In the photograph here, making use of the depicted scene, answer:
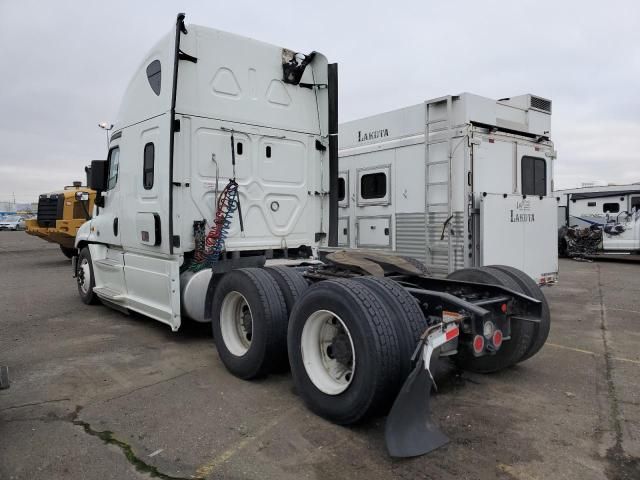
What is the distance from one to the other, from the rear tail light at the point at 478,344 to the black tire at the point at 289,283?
1.58 m

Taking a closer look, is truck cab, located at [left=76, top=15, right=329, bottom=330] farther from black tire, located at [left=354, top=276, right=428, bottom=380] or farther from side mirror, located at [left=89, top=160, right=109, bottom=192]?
black tire, located at [left=354, top=276, right=428, bottom=380]

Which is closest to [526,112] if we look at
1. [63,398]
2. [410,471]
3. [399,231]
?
[399,231]

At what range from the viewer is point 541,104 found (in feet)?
27.3

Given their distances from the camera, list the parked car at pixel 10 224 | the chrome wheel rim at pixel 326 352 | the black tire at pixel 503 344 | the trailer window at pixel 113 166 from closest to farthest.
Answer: the chrome wheel rim at pixel 326 352 → the black tire at pixel 503 344 → the trailer window at pixel 113 166 → the parked car at pixel 10 224

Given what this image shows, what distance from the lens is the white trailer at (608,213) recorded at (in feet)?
53.2

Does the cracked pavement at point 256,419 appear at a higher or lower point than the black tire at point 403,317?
lower

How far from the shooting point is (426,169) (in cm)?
768

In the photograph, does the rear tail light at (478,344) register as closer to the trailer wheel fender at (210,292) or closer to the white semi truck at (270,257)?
the white semi truck at (270,257)

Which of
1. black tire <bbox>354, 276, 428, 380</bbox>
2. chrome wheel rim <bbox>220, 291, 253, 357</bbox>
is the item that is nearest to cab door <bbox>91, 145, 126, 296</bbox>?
chrome wheel rim <bbox>220, 291, 253, 357</bbox>

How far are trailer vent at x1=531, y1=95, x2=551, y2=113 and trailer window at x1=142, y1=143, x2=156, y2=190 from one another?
592 cm

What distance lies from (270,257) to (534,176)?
15.3 feet

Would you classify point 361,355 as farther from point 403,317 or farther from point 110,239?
point 110,239

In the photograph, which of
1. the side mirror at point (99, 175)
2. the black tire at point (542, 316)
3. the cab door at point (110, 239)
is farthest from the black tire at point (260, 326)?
the side mirror at point (99, 175)

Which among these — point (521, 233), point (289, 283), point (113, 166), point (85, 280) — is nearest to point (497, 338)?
point (289, 283)
